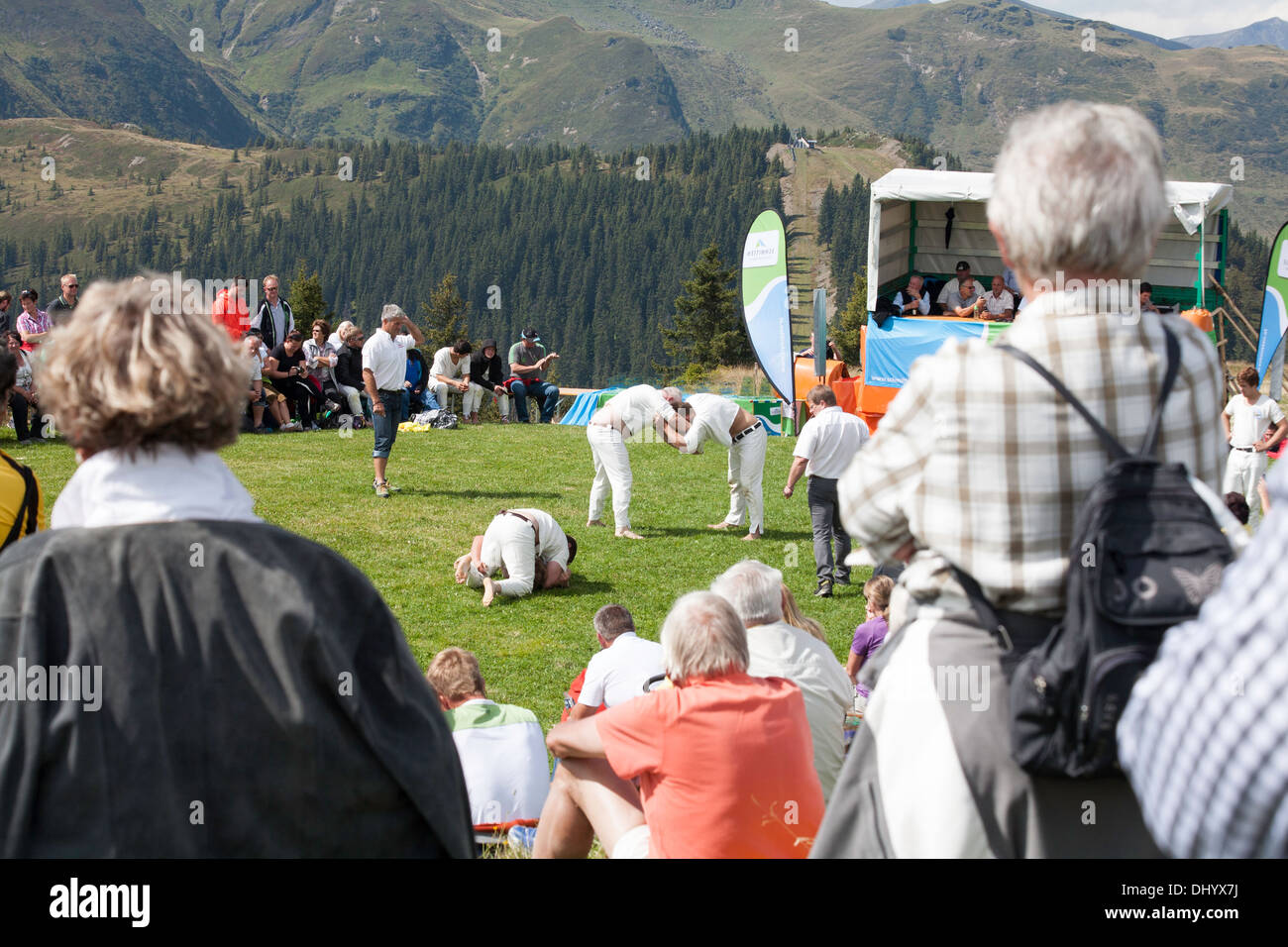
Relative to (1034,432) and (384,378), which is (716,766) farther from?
(384,378)

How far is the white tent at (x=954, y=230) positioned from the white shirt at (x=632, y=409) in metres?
6.01

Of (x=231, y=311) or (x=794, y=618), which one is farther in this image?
(x=231, y=311)

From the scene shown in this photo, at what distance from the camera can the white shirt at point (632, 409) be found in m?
11.4

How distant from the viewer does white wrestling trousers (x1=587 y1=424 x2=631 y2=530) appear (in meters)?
11.3

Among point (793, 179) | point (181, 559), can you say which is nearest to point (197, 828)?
point (181, 559)

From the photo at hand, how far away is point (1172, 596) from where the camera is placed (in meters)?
1.80

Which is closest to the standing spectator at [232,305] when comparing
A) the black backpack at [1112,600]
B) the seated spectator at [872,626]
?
the seated spectator at [872,626]

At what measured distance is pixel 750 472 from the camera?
11.7 metres

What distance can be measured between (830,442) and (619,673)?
4.83 m

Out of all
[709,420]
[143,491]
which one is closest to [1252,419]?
[709,420]

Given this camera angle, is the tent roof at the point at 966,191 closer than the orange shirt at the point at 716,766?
No

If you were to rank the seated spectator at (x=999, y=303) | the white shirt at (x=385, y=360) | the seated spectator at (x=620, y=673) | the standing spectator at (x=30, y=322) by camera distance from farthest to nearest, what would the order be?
the seated spectator at (x=999, y=303), the standing spectator at (x=30, y=322), the white shirt at (x=385, y=360), the seated spectator at (x=620, y=673)

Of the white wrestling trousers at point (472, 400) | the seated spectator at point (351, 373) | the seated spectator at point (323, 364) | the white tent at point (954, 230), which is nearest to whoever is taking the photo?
the white tent at point (954, 230)

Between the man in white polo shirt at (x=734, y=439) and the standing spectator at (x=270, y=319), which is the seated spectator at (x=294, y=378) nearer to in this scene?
the standing spectator at (x=270, y=319)
